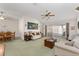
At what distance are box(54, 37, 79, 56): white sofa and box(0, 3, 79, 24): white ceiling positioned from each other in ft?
1.50

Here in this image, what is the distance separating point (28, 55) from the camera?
Answer: 2199 mm

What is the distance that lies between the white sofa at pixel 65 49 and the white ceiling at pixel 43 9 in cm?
46

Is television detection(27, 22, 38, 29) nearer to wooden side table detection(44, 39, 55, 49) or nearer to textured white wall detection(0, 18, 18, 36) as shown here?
textured white wall detection(0, 18, 18, 36)

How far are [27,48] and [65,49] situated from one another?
29.8 inches

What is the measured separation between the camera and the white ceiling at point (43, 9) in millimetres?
2150

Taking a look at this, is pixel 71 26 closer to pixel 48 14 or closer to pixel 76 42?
pixel 76 42

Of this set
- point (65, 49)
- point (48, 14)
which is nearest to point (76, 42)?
point (65, 49)

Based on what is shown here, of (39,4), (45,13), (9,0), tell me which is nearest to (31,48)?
(45,13)

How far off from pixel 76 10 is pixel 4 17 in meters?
1.44

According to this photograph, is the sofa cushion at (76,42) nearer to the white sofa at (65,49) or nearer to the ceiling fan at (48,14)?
the white sofa at (65,49)

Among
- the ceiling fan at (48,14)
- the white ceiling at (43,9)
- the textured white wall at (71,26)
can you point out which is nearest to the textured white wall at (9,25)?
the white ceiling at (43,9)

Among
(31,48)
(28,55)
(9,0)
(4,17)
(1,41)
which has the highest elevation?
(9,0)

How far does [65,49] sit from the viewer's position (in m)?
2.10

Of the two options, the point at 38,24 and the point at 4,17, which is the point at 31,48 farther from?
the point at 4,17
